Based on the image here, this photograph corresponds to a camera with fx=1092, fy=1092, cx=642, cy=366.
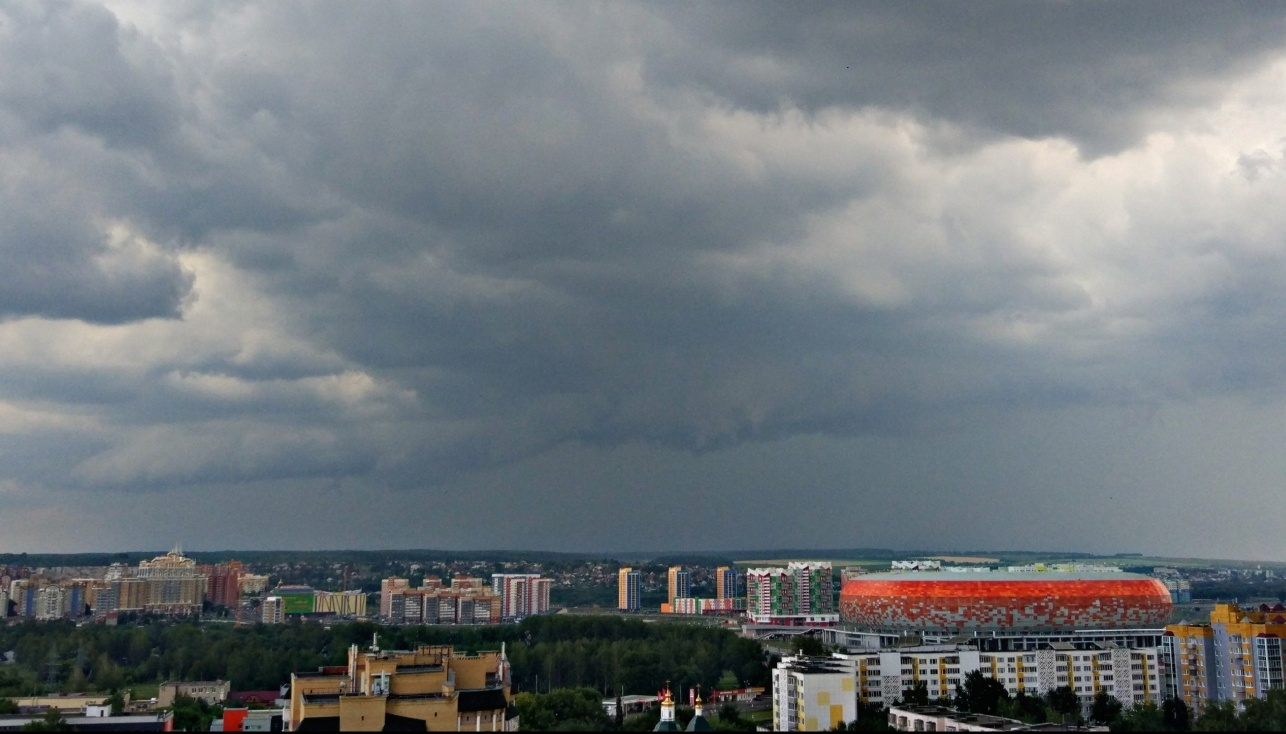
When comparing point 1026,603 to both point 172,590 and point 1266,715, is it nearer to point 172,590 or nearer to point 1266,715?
point 1266,715

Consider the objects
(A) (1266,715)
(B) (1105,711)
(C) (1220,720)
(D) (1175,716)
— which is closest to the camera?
(A) (1266,715)

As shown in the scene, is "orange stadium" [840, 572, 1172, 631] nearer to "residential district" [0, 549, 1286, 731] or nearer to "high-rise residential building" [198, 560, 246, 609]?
"residential district" [0, 549, 1286, 731]

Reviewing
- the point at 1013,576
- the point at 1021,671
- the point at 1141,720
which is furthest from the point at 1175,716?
the point at 1013,576

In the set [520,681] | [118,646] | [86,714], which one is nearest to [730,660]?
[520,681]

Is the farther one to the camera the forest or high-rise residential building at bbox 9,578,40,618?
high-rise residential building at bbox 9,578,40,618

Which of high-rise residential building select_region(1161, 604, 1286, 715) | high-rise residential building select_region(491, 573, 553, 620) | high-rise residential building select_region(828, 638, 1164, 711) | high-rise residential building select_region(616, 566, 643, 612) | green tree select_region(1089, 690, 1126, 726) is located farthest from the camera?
high-rise residential building select_region(616, 566, 643, 612)

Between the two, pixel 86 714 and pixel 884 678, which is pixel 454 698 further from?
pixel 884 678

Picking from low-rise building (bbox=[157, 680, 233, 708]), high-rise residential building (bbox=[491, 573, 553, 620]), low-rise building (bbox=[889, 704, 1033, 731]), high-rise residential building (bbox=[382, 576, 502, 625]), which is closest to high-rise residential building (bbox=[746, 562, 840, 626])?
high-rise residential building (bbox=[491, 573, 553, 620])
